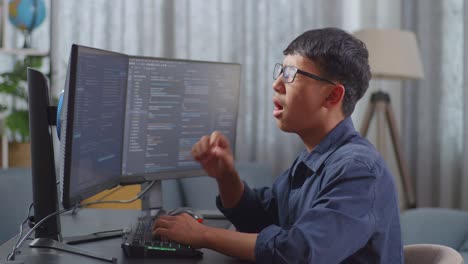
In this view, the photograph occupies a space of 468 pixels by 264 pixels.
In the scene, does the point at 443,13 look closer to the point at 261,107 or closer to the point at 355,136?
the point at 261,107

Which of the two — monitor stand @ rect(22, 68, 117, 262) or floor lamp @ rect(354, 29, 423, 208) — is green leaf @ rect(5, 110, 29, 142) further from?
monitor stand @ rect(22, 68, 117, 262)

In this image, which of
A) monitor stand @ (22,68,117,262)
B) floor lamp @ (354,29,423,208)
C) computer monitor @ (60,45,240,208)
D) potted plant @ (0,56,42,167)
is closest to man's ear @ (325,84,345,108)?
computer monitor @ (60,45,240,208)

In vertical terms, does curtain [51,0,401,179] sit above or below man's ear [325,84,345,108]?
above

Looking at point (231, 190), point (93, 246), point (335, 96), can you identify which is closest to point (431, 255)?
point (335, 96)

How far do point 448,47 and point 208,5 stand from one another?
1466 millimetres

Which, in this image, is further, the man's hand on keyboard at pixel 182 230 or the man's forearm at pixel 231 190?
the man's forearm at pixel 231 190

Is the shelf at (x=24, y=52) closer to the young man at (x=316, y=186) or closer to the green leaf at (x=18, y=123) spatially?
the green leaf at (x=18, y=123)

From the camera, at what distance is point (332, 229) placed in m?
1.37

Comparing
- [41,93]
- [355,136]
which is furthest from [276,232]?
[41,93]

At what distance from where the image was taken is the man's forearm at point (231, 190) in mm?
1841

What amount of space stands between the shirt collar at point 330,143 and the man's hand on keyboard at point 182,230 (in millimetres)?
279

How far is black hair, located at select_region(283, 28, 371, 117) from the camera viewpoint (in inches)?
63.6

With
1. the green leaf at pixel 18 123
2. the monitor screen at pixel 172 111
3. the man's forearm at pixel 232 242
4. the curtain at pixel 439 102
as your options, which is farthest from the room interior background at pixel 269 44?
the man's forearm at pixel 232 242

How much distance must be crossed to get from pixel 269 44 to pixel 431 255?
3.01m
